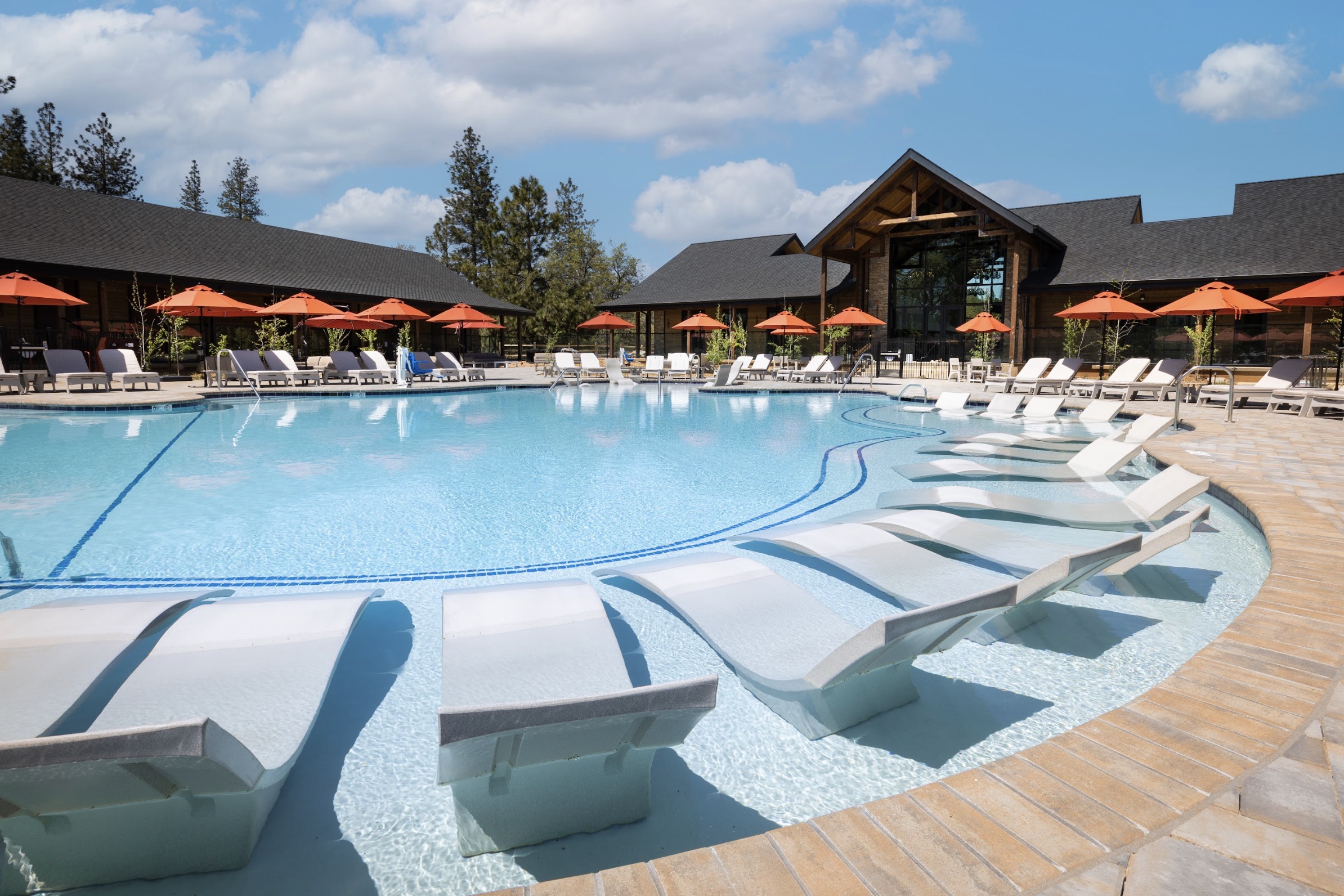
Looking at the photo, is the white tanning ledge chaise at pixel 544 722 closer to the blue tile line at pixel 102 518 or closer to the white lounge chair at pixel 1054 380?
the blue tile line at pixel 102 518

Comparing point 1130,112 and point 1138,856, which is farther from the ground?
point 1130,112

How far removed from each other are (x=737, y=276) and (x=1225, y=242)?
16.2 m

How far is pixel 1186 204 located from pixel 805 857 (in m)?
44.3

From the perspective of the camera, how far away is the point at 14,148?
3919 cm

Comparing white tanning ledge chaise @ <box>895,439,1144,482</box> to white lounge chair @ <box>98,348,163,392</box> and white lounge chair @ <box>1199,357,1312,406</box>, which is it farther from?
white lounge chair @ <box>98,348,163,392</box>

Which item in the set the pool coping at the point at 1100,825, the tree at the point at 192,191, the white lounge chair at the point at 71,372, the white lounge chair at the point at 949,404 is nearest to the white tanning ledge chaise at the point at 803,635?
the pool coping at the point at 1100,825

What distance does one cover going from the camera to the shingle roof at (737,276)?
28844 mm

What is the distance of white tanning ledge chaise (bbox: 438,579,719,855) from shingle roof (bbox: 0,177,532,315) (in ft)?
74.0

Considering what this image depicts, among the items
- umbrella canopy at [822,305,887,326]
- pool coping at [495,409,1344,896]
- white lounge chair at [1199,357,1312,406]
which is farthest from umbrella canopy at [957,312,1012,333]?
pool coping at [495,409,1344,896]

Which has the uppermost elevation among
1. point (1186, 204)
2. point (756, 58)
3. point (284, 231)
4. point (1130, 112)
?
point (756, 58)

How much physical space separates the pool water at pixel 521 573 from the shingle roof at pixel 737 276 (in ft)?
54.8

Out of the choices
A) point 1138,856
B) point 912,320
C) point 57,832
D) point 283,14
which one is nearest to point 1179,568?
point 1138,856

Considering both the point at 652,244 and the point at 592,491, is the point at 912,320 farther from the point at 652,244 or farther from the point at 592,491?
the point at 652,244

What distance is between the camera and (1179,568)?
5027mm
